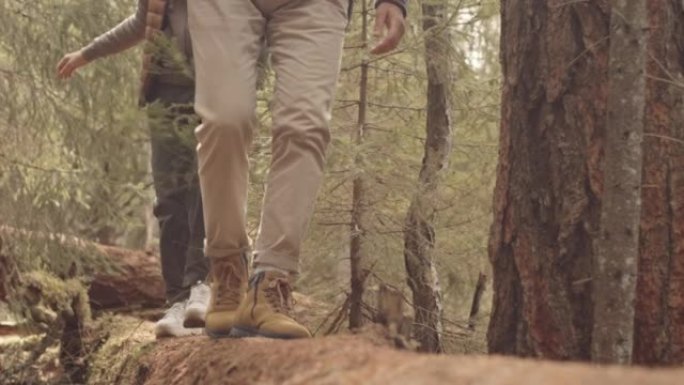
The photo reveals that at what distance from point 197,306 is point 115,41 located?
4.92 ft

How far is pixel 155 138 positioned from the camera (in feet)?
16.2

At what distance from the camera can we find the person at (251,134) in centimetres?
377

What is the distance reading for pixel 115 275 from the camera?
8344 millimetres

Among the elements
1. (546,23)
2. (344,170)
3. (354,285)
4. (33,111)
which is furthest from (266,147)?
(546,23)

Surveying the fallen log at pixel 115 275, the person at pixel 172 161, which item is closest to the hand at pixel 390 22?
the person at pixel 172 161

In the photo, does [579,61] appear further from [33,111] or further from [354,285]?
[33,111]

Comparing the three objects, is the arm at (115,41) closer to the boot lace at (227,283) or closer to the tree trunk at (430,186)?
the boot lace at (227,283)

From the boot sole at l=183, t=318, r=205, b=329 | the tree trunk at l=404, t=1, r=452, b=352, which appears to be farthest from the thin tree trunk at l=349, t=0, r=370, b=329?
the boot sole at l=183, t=318, r=205, b=329

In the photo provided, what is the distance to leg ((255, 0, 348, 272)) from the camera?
382cm

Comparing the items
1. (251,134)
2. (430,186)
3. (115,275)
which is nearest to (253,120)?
(251,134)

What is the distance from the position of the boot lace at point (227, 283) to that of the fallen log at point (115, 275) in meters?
3.43

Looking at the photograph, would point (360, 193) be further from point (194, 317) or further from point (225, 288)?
point (225, 288)

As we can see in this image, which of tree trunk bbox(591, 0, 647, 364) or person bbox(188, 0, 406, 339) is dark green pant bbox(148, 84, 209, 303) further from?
tree trunk bbox(591, 0, 647, 364)

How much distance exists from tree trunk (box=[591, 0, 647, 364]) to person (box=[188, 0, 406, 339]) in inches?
46.4
